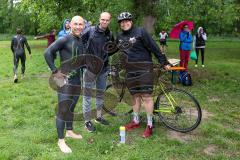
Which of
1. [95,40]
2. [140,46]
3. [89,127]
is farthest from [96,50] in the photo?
[89,127]

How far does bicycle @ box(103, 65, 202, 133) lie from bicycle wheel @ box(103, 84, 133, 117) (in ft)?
0.61

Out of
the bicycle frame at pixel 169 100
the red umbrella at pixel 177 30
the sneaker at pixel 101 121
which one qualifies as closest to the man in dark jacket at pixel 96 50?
the sneaker at pixel 101 121

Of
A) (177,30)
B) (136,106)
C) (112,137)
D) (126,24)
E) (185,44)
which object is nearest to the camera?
(126,24)

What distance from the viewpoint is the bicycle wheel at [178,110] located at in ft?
21.7

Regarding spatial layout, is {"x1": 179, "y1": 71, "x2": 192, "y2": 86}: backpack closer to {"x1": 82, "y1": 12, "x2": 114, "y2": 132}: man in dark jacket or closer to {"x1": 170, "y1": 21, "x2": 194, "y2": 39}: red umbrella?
{"x1": 170, "y1": 21, "x2": 194, "y2": 39}: red umbrella

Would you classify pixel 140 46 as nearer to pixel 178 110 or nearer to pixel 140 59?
pixel 140 59

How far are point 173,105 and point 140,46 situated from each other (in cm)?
118

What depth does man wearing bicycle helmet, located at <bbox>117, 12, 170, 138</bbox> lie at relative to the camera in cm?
639

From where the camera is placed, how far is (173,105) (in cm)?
671

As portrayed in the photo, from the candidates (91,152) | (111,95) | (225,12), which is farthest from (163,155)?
(225,12)

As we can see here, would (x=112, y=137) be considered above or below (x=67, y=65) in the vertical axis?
below

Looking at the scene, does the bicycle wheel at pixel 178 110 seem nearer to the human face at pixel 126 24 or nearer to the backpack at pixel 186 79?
the human face at pixel 126 24

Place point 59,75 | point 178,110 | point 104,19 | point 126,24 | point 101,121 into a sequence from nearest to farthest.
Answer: point 59,75
point 126,24
point 104,19
point 178,110
point 101,121

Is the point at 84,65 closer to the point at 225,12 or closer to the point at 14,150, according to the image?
the point at 14,150
